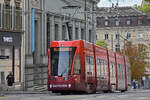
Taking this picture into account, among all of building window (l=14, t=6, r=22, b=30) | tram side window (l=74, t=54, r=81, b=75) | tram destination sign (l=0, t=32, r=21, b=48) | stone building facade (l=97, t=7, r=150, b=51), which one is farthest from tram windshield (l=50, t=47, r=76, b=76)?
stone building facade (l=97, t=7, r=150, b=51)

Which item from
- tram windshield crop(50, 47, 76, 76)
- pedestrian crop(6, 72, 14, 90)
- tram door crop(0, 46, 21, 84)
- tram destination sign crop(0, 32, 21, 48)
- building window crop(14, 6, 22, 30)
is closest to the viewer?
tram windshield crop(50, 47, 76, 76)

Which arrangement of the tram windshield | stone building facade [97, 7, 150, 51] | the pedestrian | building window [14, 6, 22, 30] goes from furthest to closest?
stone building facade [97, 7, 150, 51]
building window [14, 6, 22, 30]
the pedestrian
the tram windshield

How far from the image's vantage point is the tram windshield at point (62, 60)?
25.6 m

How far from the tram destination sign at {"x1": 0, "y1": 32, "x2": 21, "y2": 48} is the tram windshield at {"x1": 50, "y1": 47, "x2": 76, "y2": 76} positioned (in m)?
9.83

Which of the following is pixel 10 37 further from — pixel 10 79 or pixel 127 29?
pixel 127 29

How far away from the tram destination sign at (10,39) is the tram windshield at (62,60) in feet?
32.2

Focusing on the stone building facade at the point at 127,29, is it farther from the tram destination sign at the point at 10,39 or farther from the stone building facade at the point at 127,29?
the tram destination sign at the point at 10,39

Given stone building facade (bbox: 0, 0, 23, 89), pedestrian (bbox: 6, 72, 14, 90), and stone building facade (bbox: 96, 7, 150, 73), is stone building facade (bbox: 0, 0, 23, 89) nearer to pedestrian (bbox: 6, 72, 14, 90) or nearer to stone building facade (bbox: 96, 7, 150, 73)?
pedestrian (bbox: 6, 72, 14, 90)

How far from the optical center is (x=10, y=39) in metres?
A: 36.0

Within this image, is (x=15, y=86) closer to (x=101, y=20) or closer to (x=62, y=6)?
(x=62, y=6)

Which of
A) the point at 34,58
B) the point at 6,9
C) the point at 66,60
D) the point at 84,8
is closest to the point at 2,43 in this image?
the point at 6,9

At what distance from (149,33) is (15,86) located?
67791 mm

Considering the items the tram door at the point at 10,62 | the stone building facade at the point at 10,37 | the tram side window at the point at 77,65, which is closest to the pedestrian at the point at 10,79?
the stone building facade at the point at 10,37

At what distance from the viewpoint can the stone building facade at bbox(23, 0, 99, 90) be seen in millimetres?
38156
